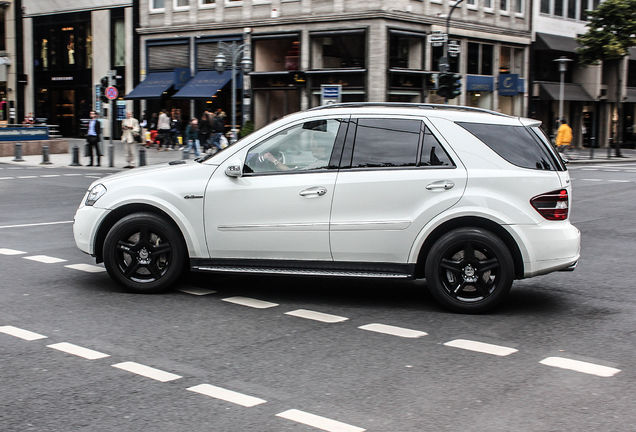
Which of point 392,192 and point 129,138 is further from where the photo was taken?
point 129,138

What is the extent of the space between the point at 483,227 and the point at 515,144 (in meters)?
0.78

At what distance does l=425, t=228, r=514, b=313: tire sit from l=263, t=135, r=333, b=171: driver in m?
1.22

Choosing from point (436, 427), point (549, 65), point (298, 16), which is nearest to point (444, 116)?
point (436, 427)

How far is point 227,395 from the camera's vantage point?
4.51 m

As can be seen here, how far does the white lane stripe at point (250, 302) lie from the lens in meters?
6.87

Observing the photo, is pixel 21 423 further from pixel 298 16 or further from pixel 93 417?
pixel 298 16

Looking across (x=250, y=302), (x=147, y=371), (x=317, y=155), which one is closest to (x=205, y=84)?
(x=317, y=155)

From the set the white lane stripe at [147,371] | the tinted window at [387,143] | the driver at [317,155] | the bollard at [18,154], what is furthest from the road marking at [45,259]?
the bollard at [18,154]

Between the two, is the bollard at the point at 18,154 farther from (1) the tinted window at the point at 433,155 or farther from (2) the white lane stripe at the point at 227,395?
(2) the white lane stripe at the point at 227,395

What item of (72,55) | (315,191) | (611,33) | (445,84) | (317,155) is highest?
(611,33)

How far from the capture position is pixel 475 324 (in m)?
6.33

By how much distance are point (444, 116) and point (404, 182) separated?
0.71m

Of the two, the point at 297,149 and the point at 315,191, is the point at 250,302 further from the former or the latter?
the point at 297,149

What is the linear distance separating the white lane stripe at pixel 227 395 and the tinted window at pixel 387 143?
2.82 m
